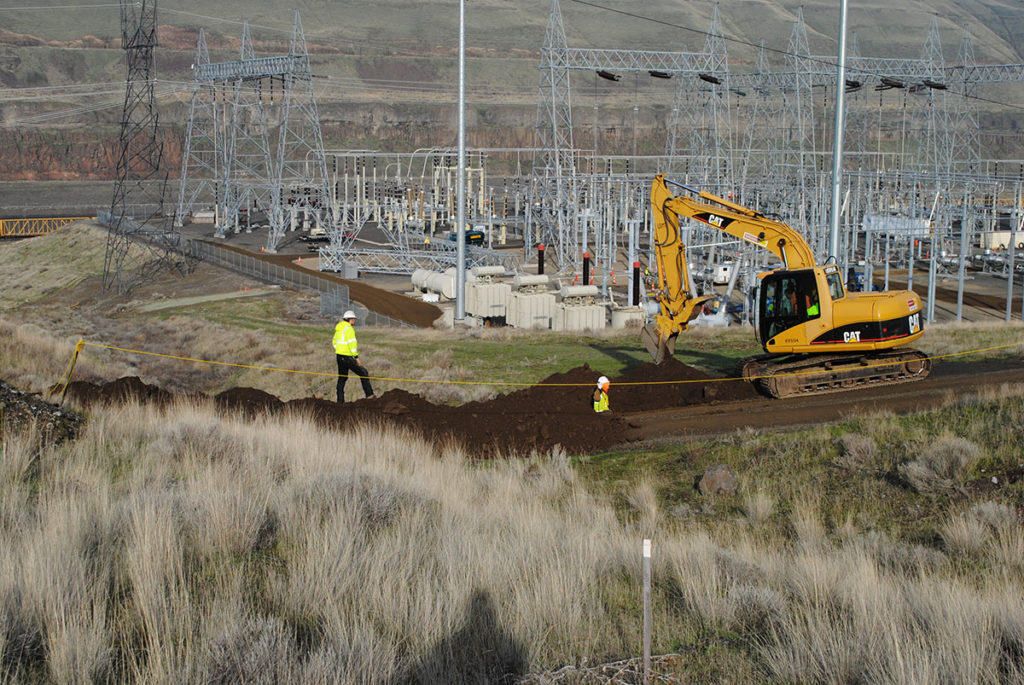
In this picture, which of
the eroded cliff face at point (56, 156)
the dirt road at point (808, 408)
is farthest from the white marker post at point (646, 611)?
the eroded cliff face at point (56, 156)

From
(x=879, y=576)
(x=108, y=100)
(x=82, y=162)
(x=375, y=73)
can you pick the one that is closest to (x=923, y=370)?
(x=879, y=576)

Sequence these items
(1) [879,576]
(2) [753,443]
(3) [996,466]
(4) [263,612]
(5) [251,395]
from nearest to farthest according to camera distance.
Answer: (4) [263,612], (1) [879,576], (3) [996,466], (2) [753,443], (5) [251,395]

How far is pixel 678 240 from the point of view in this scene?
19.4 meters

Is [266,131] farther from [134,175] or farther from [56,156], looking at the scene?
[56,156]

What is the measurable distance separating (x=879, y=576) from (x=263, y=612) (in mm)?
5063

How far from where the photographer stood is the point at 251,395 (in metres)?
17.9

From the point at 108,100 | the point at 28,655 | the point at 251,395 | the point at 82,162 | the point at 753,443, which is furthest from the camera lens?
the point at 108,100

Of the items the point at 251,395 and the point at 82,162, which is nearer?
the point at 251,395

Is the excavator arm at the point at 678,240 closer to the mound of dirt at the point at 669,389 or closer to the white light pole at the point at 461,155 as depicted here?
the mound of dirt at the point at 669,389

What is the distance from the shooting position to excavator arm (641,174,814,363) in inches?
725

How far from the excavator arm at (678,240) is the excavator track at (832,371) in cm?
177

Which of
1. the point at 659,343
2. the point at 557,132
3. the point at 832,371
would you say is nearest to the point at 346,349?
the point at 659,343

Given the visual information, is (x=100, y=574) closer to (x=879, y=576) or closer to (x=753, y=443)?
(x=879, y=576)

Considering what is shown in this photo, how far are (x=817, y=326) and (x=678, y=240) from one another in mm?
3454
